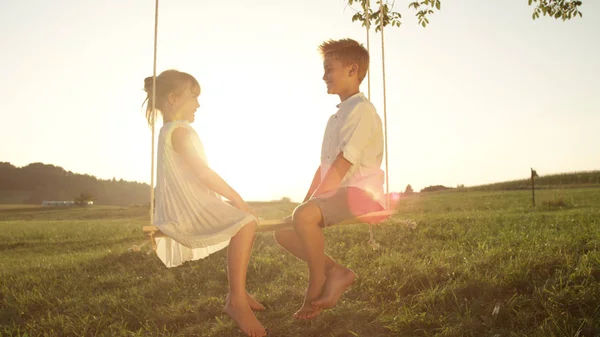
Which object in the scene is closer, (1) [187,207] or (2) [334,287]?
(2) [334,287]

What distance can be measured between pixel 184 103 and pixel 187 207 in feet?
2.70

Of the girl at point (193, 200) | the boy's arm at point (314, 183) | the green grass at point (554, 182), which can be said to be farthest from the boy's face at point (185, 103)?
the green grass at point (554, 182)

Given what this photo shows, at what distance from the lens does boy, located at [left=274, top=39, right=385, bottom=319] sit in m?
3.89

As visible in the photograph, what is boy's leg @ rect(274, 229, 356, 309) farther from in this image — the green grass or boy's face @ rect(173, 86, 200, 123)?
the green grass

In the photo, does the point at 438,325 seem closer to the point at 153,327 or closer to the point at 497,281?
the point at 497,281

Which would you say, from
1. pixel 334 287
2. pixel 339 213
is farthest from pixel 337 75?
pixel 334 287

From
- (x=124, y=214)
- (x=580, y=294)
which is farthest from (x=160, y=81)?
(x=124, y=214)

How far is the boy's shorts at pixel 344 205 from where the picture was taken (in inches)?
153

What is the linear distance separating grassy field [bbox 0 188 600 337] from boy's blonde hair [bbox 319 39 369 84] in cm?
216

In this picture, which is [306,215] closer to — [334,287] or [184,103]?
[334,287]

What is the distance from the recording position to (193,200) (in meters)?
4.14

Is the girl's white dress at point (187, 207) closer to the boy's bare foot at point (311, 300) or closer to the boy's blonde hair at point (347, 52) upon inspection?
the boy's bare foot at point (311, 300)

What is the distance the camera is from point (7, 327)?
239 inches

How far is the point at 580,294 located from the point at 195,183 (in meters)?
3.26
